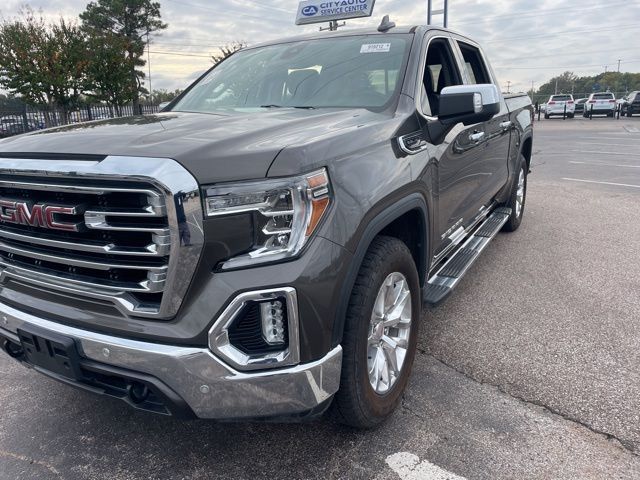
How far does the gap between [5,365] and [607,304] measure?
429cm

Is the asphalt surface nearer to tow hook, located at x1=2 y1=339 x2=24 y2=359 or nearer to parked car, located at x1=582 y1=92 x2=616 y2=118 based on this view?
tow hook, located at x1=2 y1=339 x2=24 y2=359

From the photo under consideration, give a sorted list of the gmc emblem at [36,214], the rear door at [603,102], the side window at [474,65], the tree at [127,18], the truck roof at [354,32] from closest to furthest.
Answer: the gmc emblem at [36,214] < the truck roof at [354,32] < the side window at [474,65] < the rear door at [603,102] < the tree at [127,18]

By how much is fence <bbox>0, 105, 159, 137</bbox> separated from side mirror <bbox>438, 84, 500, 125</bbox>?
1868cm

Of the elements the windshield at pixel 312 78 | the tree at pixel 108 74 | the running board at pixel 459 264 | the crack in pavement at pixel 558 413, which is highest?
the tree at pixel 108 74

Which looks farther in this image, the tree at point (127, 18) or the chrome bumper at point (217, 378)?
the tree at point (127, 18)

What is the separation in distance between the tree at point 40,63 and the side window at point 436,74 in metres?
22.6

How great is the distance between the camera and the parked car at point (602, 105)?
34281 mm

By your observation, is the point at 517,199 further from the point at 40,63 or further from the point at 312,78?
the point at 40,63

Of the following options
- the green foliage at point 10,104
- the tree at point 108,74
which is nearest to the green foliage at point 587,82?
the tree at point 108,74

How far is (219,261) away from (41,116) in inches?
1002

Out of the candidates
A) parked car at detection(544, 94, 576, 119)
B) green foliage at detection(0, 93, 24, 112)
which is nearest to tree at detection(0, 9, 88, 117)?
green foliage at detection(0, 93, 24, 112)

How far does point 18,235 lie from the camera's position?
7.15 ft

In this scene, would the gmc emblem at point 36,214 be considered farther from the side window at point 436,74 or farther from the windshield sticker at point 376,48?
the windshield sticker at point 376,48

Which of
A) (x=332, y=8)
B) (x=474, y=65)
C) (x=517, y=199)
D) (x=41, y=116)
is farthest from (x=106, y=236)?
(x=41, y=116)
